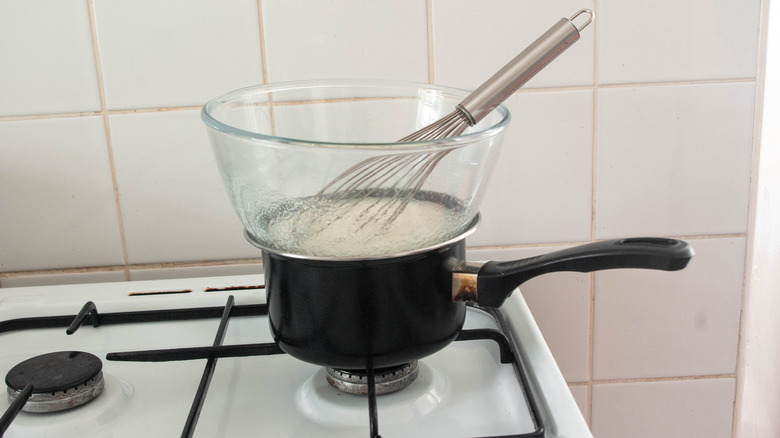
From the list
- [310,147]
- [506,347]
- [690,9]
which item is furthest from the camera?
[690,9]

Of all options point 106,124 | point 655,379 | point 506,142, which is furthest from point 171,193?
point 655,379

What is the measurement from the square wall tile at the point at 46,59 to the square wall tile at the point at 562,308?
43 centimetres

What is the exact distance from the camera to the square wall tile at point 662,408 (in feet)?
2.52

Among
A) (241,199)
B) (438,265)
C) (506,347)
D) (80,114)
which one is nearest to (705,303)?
(506,347)

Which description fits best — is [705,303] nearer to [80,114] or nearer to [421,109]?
[421,109]

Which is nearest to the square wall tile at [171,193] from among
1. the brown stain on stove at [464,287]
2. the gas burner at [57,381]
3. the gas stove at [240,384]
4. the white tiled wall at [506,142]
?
the white tiled wall at [506,142]

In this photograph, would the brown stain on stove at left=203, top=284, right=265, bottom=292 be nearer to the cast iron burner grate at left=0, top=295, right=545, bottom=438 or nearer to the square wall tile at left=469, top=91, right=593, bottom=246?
the cast iron burner grate at left=0, top=295, right=545, bottom=438

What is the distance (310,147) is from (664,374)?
1.82 ft

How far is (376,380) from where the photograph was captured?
0.50 m

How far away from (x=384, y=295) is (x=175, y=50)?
1.21 ft

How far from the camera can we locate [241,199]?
0.46 metres

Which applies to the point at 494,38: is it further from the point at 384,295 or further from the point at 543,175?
the point at 384,295

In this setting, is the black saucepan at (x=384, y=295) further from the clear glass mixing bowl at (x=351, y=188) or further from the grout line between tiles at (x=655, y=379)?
the grout line between tiles at (x=655, y=379)

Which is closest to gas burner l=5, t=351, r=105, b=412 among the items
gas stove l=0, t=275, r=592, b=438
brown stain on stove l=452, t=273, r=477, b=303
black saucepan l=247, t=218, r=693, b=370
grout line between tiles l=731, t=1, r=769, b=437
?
gas stove l=0, t=275, r=592, b=438
